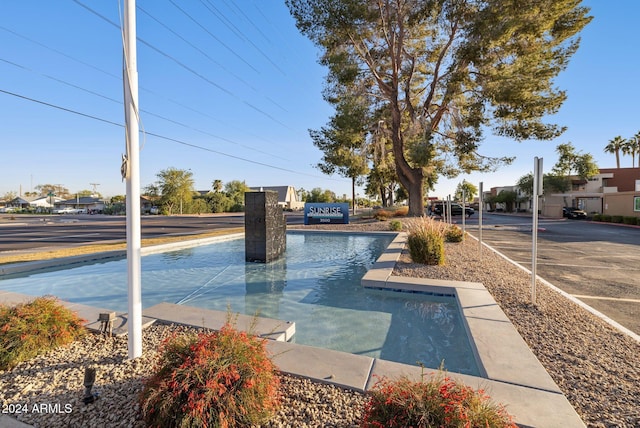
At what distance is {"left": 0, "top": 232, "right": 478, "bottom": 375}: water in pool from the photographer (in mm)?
3641

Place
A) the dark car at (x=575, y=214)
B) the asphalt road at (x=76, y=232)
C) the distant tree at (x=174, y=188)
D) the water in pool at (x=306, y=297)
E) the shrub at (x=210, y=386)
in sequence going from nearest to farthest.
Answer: the shrub at (x=210, y=386) → the water in pool at (x=306, y=297) → the asphalt road at (x=76, y=232) → the dark car at (x=575, y=214) → the distant tree at (x=174, y=188)

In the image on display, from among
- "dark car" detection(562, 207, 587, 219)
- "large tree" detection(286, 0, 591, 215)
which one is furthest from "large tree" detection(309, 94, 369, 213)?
"dark car" detection(562, 207, 587, 219)

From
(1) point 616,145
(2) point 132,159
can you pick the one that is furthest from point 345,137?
(1) point 616,145

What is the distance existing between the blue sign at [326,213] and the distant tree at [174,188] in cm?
3239

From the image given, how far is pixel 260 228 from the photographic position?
873cm

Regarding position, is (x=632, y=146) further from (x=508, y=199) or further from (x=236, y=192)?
(x=236, y=192)

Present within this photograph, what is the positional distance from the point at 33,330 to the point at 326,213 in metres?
16.5

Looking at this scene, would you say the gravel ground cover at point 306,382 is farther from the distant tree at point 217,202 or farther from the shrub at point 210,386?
the distant tree at point 217,202

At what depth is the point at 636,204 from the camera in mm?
23375

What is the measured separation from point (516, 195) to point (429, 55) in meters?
35.8

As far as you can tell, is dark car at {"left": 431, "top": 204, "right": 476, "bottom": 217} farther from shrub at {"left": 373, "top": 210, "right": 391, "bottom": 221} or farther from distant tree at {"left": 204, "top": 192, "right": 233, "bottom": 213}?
distant tree at {"left": 204, "top": 192, "right": 233, "bottom": 213}

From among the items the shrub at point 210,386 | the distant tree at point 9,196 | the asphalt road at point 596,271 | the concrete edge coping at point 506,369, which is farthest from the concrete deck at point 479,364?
the distant tree at point 9,196

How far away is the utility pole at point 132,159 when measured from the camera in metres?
2.55

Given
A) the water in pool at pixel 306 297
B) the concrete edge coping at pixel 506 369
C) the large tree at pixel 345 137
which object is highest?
the large tree at pixel 345 137
